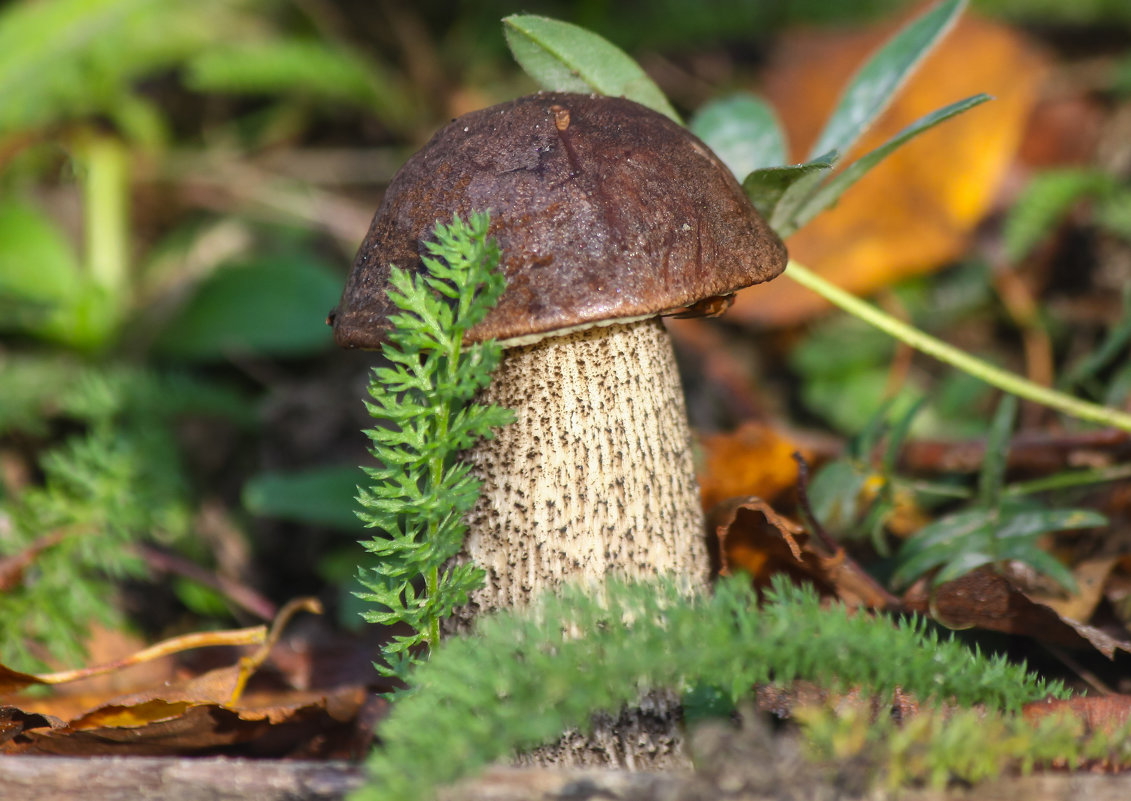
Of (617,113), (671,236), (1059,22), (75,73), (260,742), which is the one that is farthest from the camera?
(1059,22)

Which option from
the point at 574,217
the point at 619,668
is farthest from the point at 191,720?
the point at 574,217

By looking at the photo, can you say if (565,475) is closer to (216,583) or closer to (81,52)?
(216,583)

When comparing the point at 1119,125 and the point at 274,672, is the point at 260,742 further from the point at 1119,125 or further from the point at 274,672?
the point at 1119,125

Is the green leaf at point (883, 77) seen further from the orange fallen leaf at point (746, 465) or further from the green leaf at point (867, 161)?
the orange fallen leaf at point (746, 465)

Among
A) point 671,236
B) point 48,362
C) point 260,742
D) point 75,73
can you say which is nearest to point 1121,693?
point 671,236

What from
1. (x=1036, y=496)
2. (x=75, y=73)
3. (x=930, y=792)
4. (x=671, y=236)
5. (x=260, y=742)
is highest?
(x=75, y=73)

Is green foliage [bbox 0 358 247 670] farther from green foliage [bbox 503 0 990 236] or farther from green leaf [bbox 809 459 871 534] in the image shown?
green leaf [bbox 809 459 871 534]
